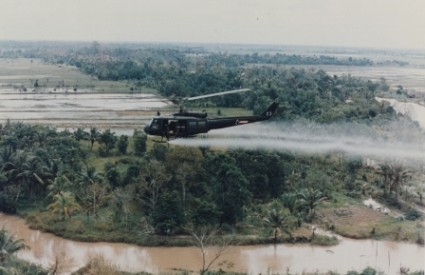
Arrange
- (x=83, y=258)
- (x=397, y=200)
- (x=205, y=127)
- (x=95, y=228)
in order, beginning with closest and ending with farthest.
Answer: (x=205, y=127) → (x=83, y=258) → (x=95, y=228) → (x=397, y=200)

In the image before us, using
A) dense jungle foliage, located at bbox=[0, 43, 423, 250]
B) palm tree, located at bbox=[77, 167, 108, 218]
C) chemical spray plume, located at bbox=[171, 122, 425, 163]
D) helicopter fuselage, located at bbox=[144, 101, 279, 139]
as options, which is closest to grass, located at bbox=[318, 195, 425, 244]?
dense jungle foliage, located at bbox=[0, 43, 423, 250]

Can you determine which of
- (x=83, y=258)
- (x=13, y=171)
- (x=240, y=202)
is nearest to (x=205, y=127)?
(x=240, y=202)

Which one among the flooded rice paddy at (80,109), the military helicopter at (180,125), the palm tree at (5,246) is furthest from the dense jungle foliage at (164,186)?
the flooded rice paddy at (80,109)

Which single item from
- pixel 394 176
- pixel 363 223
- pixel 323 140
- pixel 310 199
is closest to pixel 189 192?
pixel 310 199

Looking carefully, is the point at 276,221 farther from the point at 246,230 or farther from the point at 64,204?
the point at 64,204

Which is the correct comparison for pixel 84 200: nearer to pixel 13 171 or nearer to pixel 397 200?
pixel 13 171
